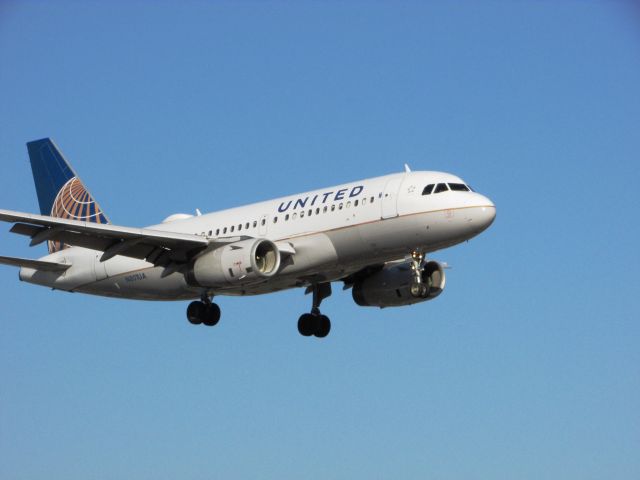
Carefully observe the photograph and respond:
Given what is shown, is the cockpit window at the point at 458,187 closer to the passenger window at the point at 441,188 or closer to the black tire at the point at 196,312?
the passenger window at the point at 441,188

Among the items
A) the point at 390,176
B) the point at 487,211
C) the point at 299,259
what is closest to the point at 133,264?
the point at 299,259

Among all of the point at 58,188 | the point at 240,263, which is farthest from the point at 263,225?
the point at 58,188

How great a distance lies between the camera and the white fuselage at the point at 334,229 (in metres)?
47.8

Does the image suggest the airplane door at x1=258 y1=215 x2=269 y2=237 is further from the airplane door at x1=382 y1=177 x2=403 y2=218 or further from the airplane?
the airplane door at x1=382 y1=177 x2=403 y2=218

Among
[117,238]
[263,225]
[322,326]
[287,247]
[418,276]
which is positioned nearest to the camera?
[418,276]

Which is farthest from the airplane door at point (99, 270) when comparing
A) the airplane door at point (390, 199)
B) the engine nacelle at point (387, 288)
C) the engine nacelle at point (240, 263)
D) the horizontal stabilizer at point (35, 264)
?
the airplane door at point (390, 199)

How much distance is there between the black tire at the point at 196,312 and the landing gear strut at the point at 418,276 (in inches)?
345

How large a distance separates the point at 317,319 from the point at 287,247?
6533 millimetres

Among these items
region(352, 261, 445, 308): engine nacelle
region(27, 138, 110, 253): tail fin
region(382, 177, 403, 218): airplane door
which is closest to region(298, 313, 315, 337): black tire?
region(352, 261, 445, 308): engine nacelle

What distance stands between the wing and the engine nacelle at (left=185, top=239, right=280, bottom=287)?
33.0 inches

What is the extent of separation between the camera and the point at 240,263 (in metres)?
49.3

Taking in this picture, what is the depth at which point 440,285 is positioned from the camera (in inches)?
2042

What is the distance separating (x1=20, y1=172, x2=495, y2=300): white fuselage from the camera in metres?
47.8

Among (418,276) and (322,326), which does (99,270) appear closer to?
(322,326)
